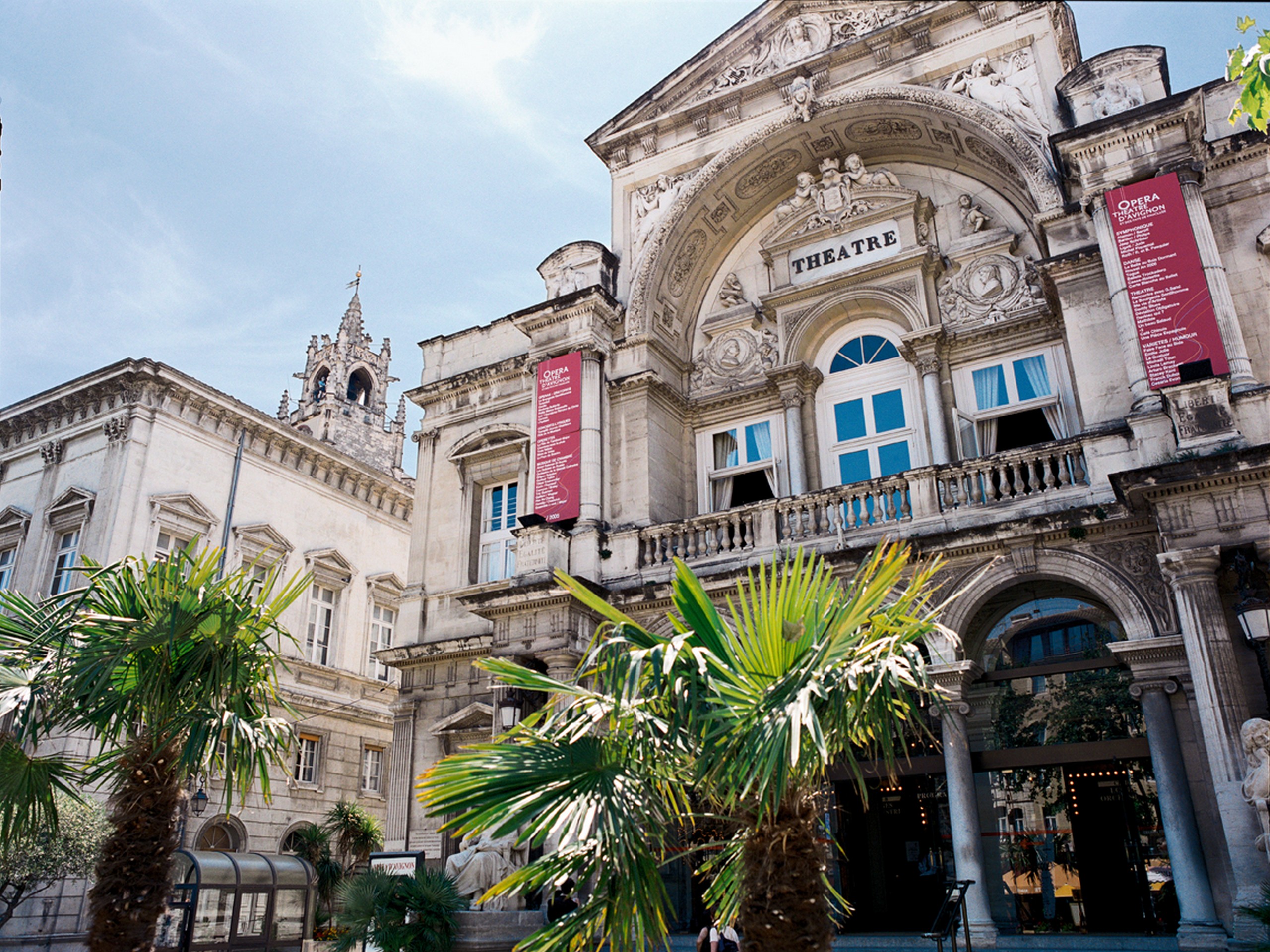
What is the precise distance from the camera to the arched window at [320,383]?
67125mm

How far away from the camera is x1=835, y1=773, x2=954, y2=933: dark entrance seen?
1638 cm

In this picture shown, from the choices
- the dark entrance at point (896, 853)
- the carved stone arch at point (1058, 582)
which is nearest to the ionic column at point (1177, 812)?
the carved stone arch at point (1058, 582)

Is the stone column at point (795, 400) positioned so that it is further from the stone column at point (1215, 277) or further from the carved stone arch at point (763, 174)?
the stone column at point (1215, 277)

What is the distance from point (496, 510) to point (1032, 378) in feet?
37.7

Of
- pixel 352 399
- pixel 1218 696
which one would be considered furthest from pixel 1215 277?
pixel 352 399

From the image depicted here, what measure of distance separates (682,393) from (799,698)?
1491 cm

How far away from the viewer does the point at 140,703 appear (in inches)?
424

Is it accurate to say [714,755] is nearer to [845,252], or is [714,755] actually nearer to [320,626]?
[845,252]

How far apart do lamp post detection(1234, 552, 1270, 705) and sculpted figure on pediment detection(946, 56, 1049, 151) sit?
8.46 metres

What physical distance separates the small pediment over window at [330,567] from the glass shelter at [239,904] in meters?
9.73

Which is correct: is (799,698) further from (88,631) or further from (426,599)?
(426,599)

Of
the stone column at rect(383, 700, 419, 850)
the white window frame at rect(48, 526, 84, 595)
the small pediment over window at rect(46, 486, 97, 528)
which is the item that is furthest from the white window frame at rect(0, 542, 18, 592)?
the stone column at rect(383, 700, 419, 850)

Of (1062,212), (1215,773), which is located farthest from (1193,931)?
(1062,212)

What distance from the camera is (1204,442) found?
1353cm
